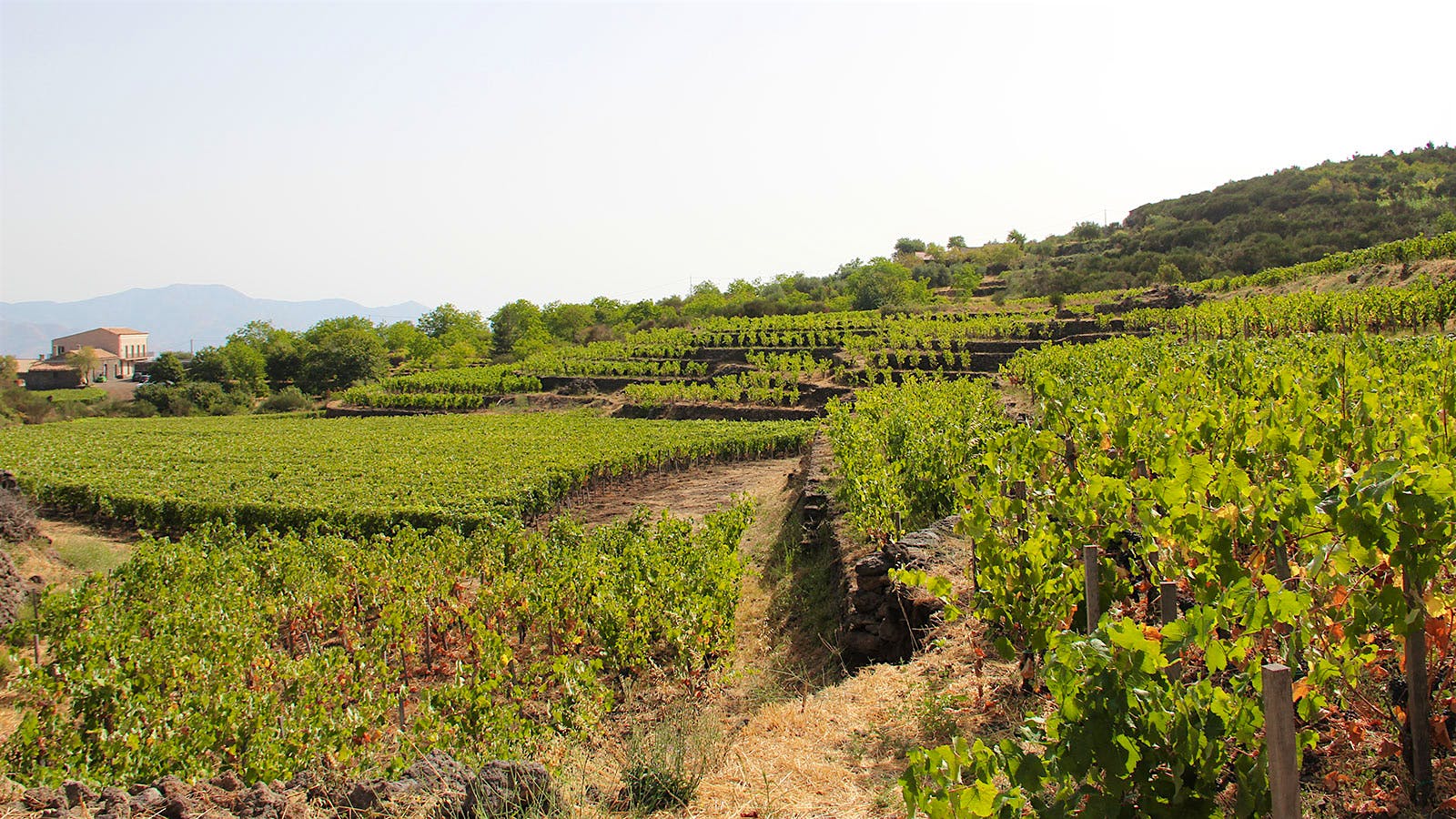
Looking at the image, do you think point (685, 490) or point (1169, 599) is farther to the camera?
point (685, 490)

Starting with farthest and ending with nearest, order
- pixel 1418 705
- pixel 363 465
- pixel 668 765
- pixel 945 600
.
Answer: pixel 363 465
pixel 945 600
pixel 668 765
pixel 1418 705

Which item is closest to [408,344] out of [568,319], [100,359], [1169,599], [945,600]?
[568,319]

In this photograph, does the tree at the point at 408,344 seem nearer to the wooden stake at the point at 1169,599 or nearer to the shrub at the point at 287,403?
the shrub at the point at 287,403

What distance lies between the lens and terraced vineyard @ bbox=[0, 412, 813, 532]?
18766 mm

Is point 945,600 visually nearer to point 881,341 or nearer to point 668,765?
point 668,765

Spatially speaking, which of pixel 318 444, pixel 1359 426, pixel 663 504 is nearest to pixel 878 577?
pixel 1359 426

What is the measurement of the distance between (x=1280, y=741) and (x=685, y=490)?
2102cm

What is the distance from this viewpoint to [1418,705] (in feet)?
10.3

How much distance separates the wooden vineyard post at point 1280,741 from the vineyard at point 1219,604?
150 millimetres

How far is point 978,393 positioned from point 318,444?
74.4 feet

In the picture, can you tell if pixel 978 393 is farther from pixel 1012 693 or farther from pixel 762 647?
pixel 1012 693

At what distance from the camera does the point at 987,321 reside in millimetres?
40594

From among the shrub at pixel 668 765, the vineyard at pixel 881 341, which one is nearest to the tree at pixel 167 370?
the vineyard at pixel 881 341

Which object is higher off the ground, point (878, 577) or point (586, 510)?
point (878, 577)
